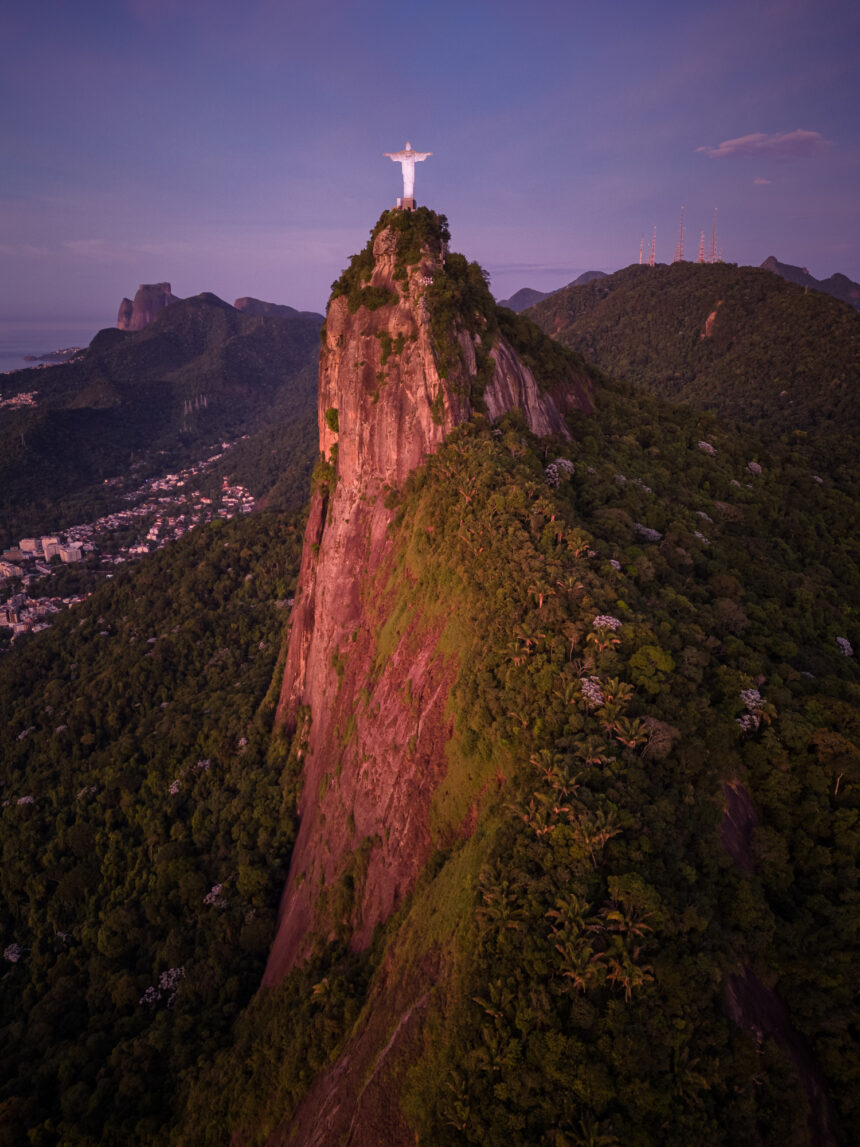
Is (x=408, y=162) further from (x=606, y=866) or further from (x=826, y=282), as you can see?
(x=826, y=282)

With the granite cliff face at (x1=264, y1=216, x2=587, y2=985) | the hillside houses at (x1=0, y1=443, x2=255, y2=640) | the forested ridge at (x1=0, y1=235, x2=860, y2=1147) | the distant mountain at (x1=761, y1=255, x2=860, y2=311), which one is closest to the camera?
the forested ridge at (x1=0, y1=235, x2=860, y2=1147)

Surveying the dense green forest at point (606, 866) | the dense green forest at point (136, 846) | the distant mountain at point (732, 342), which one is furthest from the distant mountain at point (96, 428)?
the dense green forest at point (606, 866)

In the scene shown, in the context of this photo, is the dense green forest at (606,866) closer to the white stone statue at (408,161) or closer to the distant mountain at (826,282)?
the white stone statue at (408,161)

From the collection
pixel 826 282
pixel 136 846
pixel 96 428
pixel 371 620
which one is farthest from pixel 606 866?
pixel 826 282

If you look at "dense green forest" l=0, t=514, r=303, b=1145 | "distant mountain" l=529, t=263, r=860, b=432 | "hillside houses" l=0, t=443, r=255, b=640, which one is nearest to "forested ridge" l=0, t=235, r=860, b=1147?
"dense green forest" l=0, t=514, r=303, b=1145

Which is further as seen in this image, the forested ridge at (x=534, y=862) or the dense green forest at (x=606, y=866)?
the forested ridge at (x=534, y=862)

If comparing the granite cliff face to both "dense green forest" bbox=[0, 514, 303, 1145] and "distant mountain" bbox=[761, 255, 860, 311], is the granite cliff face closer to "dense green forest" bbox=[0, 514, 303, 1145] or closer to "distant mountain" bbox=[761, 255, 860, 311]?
"dense green forest" bbox=[0, 514, 303, 1145]
